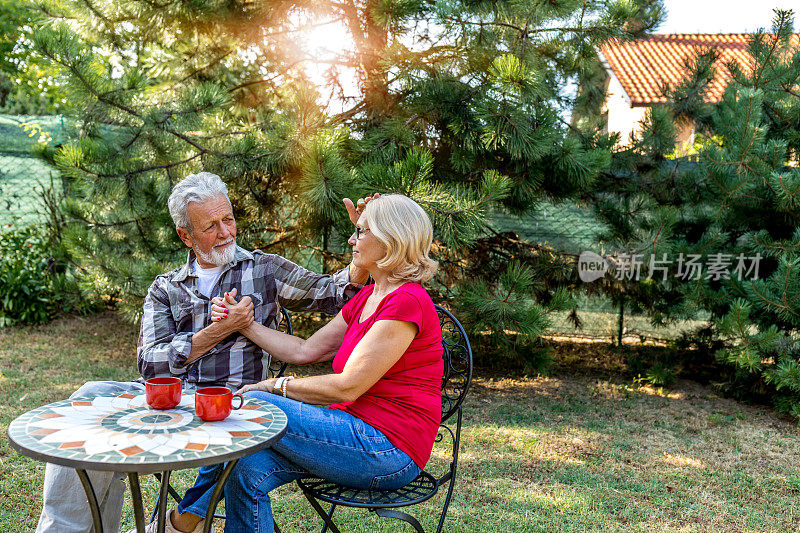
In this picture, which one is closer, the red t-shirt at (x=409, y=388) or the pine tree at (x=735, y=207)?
the red t-shirt at (x=409, y=388)

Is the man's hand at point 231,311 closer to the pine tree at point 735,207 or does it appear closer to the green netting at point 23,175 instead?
the pine tree at point 735,207

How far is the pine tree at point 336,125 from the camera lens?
3498 mm

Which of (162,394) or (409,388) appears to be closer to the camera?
(162,394)

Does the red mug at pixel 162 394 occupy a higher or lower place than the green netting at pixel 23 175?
lower

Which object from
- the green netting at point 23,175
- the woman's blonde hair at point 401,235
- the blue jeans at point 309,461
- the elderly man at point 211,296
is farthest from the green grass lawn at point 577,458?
the green netting at point 23,175

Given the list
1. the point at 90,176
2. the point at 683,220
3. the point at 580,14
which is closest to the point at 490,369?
the point at 683,220

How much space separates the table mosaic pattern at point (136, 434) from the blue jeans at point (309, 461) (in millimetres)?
113

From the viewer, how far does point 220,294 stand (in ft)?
7.43

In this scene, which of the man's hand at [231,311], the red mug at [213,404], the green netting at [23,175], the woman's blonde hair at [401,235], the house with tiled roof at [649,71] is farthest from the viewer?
the green netting at [23,175]

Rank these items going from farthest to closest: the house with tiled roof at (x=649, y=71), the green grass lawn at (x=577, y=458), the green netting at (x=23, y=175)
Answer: the green netting at (x=23, y=175)
the house with tiled roof at (x=649, y=71)
the green grass lawn at (x=577, y=458)

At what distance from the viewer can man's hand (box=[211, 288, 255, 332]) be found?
2104 millimetres

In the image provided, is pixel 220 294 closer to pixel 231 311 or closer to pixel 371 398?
Answer: pixel 231 311

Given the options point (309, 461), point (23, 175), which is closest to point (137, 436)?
point (309, 461)

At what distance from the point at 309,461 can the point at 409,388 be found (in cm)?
35
